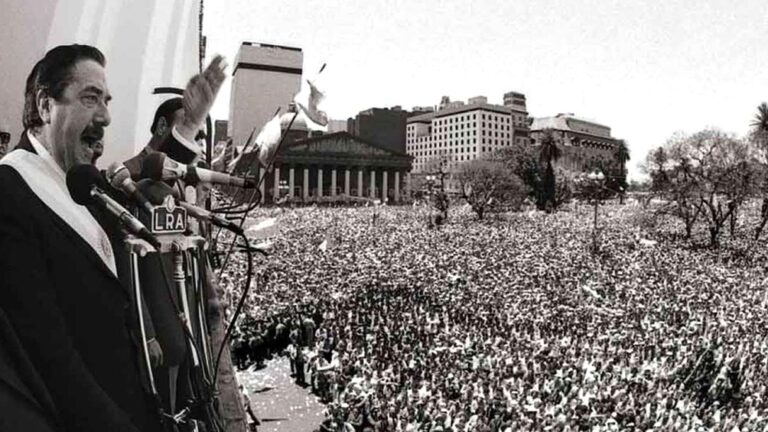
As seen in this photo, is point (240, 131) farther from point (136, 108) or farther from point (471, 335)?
point (471, 335)

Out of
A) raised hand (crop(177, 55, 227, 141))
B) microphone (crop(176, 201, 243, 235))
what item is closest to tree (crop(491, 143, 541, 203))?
raised hand (crop(177, 55, 227, 141))

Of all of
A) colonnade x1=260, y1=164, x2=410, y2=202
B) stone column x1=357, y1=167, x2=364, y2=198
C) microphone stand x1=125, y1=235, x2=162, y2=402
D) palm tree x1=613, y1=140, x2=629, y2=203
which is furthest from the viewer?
palm tree x1=613, y1=140, x2=629, y2=203

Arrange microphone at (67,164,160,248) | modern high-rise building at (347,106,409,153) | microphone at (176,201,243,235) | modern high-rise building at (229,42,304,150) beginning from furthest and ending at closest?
modern high-rise building at (347,106,409,153) < modern high-rise building at (229,42,304,150) < microphone at (176,201,243,235) < microphone at (67,164,160,248)

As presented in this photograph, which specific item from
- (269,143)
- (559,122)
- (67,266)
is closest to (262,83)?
(269,143)

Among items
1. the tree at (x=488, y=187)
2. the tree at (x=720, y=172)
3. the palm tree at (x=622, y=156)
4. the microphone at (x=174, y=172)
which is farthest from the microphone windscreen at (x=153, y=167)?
the palm tree at (x=622, y=156)

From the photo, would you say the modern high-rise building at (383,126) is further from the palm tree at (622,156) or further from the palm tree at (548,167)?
the palm tree at (548,167)

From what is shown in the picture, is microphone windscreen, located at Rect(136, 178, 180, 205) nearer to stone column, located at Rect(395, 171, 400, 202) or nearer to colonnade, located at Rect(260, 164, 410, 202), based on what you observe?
colonnade, located at Rect(260, 164, 410, 202)
